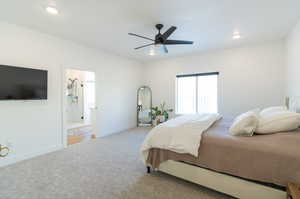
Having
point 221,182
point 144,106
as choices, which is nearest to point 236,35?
point 221,182

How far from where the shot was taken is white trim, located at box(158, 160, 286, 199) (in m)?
1.55

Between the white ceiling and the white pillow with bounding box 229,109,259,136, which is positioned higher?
the white ceiling

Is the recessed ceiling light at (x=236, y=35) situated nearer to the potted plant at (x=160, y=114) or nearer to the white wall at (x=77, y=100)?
the potted plant at (x=160, y=114)

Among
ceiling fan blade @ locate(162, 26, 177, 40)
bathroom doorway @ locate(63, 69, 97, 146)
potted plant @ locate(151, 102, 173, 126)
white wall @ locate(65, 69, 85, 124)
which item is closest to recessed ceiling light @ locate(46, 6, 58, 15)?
ceiling fan blade @ locate(162, 26, 177, 40)

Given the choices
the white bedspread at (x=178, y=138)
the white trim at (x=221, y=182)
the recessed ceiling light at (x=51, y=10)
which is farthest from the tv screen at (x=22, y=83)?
the white trim at (x=221, y=182)

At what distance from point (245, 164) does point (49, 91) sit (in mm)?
3805

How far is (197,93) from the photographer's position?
16.9ft

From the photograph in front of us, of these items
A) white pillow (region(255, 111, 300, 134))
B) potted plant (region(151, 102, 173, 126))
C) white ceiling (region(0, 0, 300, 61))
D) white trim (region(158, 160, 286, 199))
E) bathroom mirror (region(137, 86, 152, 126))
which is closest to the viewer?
white trim (region(158, 160, 286, 199))

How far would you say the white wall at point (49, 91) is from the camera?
2.80 m

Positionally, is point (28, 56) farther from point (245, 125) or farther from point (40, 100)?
point (245, 125)

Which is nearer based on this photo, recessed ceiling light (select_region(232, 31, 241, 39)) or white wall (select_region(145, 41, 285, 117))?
recessed ceiling light (select_region(232, 31, 241, 39))

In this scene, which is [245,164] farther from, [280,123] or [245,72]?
[245,72]

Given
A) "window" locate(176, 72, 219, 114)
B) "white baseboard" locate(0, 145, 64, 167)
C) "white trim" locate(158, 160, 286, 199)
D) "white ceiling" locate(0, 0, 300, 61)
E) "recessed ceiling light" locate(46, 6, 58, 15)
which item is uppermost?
"white ceiling" locate(0, 0, 300, 61)

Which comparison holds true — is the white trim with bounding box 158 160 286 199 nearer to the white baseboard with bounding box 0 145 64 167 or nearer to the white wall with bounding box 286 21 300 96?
the white wall with bounding box 286 21 300 96
